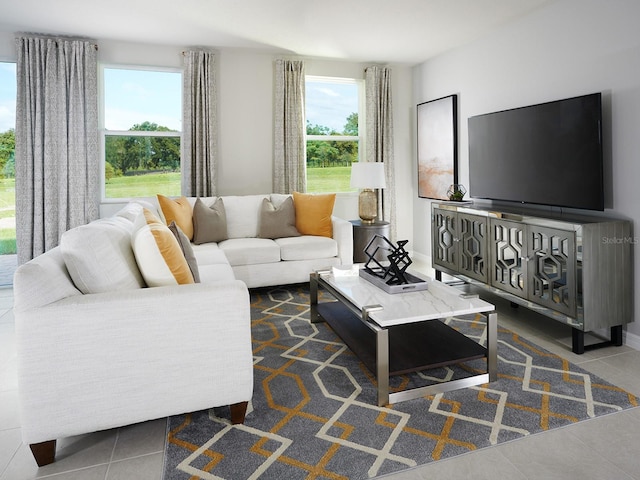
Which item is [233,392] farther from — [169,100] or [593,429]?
[169,100]

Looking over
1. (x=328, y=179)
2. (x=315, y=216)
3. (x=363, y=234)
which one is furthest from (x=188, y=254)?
(x=328, y=179)

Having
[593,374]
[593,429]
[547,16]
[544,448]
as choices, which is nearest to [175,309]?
[544,448]

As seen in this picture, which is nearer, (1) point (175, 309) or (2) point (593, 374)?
(1) point (175, 309)

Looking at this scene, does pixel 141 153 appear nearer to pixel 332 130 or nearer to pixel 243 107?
pixel 243 107

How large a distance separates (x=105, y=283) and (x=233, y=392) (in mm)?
707

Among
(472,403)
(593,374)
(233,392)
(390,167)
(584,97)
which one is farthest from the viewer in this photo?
(390,167)

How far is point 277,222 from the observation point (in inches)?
172

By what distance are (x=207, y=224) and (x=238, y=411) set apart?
8.15ft

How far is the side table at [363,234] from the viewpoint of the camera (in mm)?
4543

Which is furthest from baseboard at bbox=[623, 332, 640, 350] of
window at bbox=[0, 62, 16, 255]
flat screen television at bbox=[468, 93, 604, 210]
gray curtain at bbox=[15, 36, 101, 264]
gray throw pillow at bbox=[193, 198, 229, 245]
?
window at bbox=[0, 62, 16, 255]

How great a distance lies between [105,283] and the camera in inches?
72.2

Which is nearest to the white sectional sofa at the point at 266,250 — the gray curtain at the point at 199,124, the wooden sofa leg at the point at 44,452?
the gray curtain at the point at 199,124

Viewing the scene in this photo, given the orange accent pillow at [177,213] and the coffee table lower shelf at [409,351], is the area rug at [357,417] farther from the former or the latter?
the orange accent pillow at [177,213]

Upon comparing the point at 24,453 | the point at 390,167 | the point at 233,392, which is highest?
the point at 390,167
